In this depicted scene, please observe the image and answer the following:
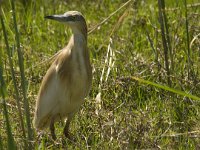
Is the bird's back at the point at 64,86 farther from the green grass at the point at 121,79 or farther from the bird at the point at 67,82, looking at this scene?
the green grass at the point at 121,79

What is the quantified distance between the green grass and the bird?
110 mm

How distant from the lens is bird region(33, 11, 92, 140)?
4840 millimetres

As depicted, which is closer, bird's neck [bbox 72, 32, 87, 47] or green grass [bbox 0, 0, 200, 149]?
green grass [bbox 0, 0, 200, 149]

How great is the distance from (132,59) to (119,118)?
3.58ft

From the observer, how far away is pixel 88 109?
17.0 feet

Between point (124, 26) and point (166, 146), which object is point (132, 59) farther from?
point (166, 146)

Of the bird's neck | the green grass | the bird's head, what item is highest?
the bird's head

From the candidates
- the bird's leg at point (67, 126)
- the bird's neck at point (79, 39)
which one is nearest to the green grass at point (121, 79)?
the bird's leg at point (67, 126)

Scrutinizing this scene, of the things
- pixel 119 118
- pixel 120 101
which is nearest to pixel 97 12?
pixel 120 101

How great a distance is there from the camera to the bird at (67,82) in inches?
191

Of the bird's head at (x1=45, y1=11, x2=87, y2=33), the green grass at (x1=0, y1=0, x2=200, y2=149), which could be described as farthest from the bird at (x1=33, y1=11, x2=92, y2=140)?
the green grass at (x1=0, y1=0, x2=200, y2=149)

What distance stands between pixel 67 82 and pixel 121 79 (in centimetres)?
53

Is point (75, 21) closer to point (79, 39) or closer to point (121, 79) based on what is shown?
point (79, 39)

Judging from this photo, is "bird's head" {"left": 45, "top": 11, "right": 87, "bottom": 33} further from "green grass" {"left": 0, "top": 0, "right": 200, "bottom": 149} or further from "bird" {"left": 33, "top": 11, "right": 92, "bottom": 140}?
"green grass" {"left": 0, "top": 0, "right": 200, "bottom": 149}
